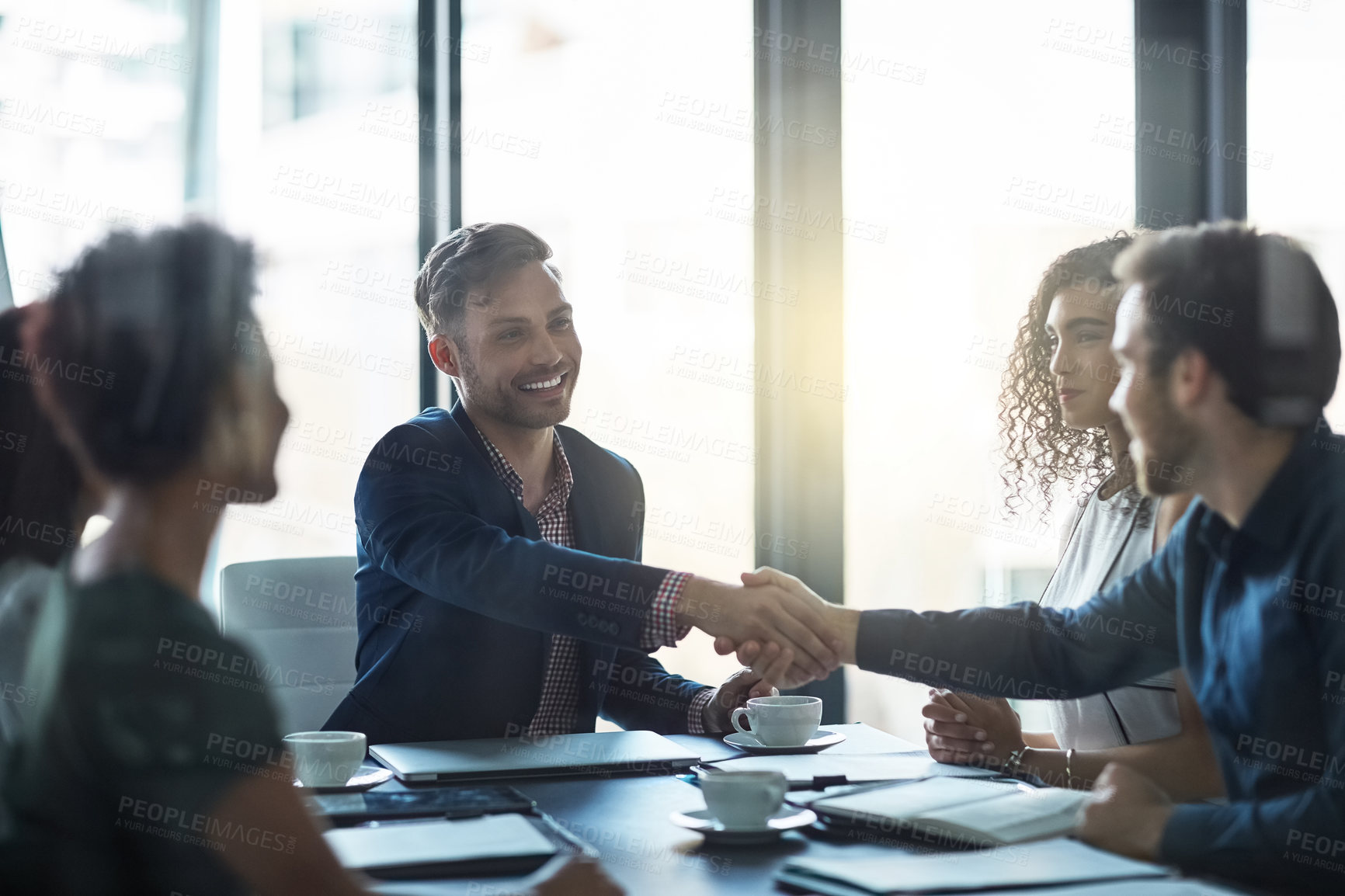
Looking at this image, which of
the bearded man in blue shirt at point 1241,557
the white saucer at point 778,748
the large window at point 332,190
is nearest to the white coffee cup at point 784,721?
the white saucer at point 778,748

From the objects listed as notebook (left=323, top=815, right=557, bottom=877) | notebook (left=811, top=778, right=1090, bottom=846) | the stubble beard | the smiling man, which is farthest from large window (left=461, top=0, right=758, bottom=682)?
notebook (left=323, top=815, right=557, bottom=877)

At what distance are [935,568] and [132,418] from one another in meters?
2.50

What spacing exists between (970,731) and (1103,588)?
359mm

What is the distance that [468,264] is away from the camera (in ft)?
7.64

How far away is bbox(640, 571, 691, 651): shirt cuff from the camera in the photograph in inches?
72.3

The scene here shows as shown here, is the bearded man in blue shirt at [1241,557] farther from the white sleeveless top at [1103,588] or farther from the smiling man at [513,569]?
the smiling man at [513,569]

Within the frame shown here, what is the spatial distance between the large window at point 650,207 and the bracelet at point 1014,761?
1.43 meters

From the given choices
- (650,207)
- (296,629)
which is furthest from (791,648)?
(650,207)

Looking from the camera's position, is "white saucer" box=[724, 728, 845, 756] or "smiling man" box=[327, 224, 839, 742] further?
"smiling man" box=[327, 224, 839, 742]

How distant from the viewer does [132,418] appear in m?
0.96

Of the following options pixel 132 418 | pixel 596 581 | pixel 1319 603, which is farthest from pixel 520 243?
pixel 1319 603

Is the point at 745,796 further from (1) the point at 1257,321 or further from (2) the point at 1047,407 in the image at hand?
(2) the point at 1047,407

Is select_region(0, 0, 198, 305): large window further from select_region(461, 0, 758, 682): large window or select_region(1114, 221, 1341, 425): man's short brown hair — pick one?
select_region(1114, 221, 1341, 425): man's short brown hair

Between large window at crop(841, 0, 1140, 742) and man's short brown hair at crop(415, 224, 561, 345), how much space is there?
3.38ft
